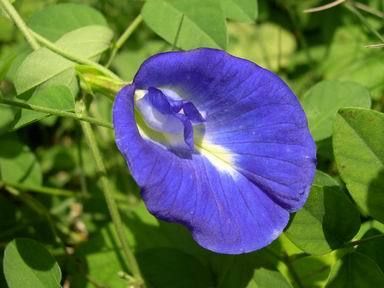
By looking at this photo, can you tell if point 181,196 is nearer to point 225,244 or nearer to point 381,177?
point 225,244

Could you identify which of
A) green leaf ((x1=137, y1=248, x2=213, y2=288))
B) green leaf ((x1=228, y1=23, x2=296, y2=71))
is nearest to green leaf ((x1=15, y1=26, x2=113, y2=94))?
green leaf ((x1=137, y1=248, x2=213, y2=288))

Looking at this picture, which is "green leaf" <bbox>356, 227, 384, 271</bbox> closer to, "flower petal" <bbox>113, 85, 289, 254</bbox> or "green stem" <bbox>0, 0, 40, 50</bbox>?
"flower petal" <bbox>113, 85, 289, 254</bbox>

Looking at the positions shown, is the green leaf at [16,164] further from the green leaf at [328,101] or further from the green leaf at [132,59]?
the green leaf at [328,101]

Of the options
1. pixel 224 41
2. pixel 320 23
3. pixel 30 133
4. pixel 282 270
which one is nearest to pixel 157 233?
pixel 282 270

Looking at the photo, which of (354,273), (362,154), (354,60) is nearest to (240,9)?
(362,154)

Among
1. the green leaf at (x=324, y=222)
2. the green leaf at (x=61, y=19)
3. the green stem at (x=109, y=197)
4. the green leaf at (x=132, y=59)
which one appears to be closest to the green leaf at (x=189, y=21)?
the green leaf at (x=61, y=19)

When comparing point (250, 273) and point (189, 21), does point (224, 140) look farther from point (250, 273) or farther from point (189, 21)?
point (189, 21)
